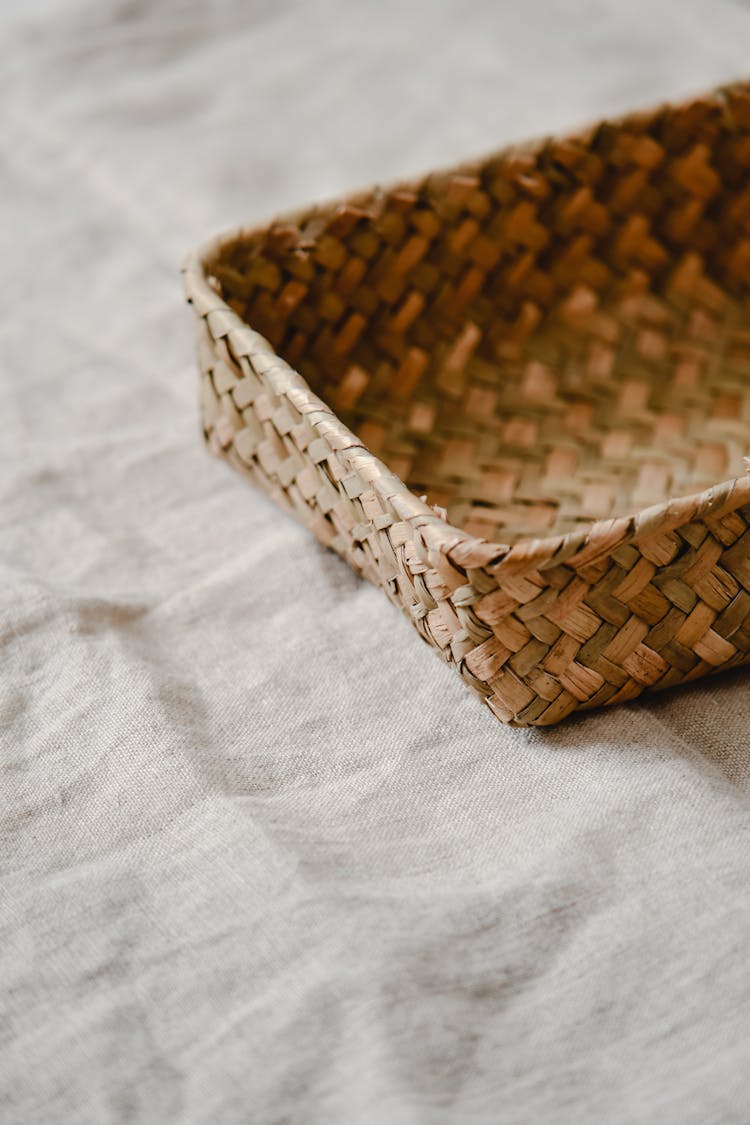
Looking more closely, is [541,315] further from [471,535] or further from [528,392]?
[471,535]

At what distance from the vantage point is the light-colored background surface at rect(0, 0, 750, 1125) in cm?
47

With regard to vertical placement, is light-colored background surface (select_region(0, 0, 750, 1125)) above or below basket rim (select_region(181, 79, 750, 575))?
below

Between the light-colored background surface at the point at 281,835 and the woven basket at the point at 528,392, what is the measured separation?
45mm

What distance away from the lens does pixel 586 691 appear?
0.58 meters

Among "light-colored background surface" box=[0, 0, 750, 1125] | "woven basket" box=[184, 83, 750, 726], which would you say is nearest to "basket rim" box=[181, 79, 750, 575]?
"woven basket" box=[184, 83, 750, 726]

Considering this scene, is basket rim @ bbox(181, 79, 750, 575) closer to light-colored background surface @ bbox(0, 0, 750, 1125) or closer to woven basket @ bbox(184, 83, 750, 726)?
woven basket @ bbox(184, 83, 750, 726)

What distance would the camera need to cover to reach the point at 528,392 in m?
0.83

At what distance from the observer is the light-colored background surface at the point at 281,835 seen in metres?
0.47

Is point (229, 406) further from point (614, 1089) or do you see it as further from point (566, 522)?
point (614, 1089)

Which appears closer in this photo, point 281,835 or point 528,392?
point 281,835

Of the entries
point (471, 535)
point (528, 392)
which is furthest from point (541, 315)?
point (471, 535)

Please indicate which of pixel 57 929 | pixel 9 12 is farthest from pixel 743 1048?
pixel 9 12

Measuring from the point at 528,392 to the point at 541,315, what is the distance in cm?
8

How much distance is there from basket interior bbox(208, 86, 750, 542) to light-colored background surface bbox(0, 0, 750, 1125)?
12 centimetres
